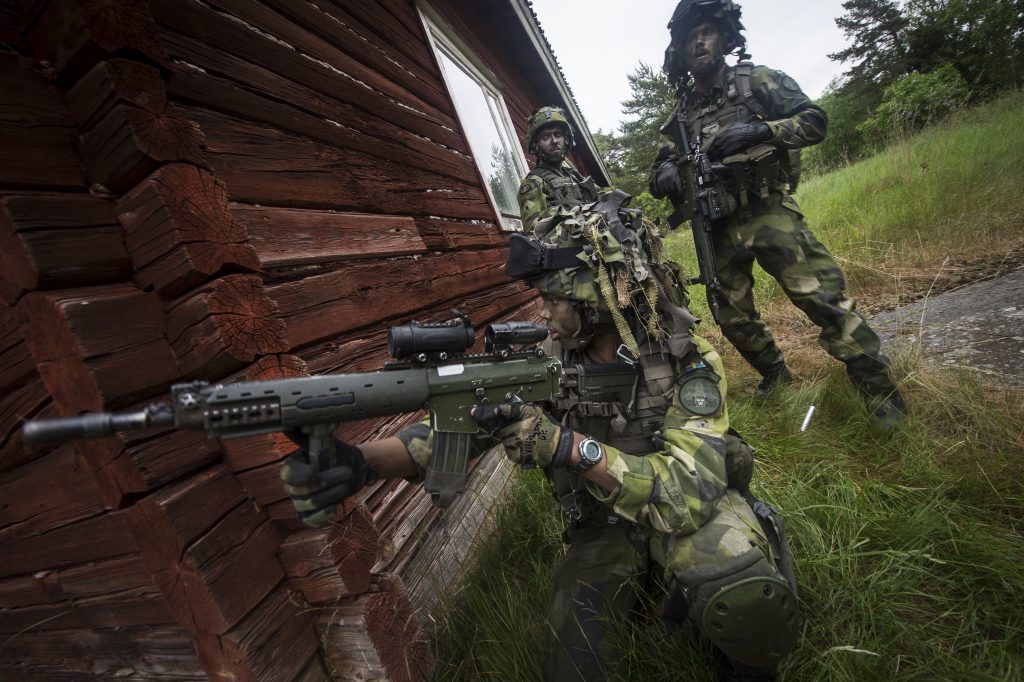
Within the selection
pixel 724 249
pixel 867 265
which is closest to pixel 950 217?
pixel 867 265

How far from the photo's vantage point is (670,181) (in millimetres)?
3387

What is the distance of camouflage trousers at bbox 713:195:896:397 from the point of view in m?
2.79

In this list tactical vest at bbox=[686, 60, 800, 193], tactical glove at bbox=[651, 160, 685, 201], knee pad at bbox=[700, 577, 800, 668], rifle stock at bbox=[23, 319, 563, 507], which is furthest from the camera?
tactical glove at bbox=[651, 160, 685, 201]

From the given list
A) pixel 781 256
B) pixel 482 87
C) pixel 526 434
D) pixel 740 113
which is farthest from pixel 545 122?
pixel 526 434

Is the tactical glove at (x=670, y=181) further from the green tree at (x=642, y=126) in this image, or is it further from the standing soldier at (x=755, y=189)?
the green tree at (x=642, y=126)

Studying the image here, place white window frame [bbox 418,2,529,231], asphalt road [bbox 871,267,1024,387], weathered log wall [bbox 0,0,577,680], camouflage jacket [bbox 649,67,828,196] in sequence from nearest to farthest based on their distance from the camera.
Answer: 1. weathered log wall [bbox 0,0,577,680]
2. asphalt road [bbox 871,267,1024,387]
3. camouflage jacket [bbox 649,67,828,196]
4. white window frame [bbox 418,2,529,231]

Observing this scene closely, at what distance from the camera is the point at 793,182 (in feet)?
10.4

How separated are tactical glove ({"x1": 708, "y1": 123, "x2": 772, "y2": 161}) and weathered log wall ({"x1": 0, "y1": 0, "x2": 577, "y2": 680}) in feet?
8.59

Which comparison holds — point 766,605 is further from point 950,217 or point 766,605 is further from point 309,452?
point 950,217

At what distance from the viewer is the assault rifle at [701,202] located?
3.16 m

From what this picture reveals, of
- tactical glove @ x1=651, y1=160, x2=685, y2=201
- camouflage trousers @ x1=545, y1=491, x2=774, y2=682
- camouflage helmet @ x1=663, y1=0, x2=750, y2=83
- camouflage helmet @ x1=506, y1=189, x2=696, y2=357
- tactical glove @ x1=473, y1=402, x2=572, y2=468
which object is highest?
camouflage helmet @ x1=663, y1=0, x2=750, y2=83

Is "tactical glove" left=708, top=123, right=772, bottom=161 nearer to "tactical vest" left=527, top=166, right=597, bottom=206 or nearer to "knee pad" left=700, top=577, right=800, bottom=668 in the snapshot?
"tactical vest" left=527, top=166, right=597, bottom=206

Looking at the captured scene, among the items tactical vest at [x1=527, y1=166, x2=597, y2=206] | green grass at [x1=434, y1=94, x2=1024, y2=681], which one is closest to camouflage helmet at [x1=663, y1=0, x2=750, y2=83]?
tactical vest at [x1=527, y1=166, x2=597, y2=206]

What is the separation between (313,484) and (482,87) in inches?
221
